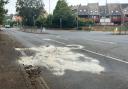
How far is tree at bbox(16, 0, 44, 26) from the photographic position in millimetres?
143775

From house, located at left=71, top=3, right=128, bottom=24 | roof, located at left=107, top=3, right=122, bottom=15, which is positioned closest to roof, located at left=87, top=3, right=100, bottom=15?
house, located at left=71, top=3, right=128, bottom=24

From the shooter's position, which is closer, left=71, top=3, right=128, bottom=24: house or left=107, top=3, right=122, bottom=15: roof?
left=71, top=3, right=128, bottom=24: house

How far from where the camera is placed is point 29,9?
485 feet

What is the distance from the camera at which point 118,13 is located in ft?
463

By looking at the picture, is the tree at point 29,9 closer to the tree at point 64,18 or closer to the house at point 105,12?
the house at point 105,12

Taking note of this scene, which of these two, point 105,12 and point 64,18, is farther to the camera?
point 105,12

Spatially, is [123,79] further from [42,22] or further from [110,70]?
[42,22]

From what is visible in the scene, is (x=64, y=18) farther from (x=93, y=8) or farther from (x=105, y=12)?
(x=93, y=8)

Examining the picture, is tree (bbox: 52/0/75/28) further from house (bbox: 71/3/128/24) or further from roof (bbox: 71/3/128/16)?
roof (bbox: 71/3/128/16)

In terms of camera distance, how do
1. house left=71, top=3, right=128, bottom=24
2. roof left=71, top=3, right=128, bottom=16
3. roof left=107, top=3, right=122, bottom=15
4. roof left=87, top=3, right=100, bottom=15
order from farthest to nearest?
roof left=87, top=3, right=100, bottom=15
roof left=71, top=3, right=128, bottom=16
roof left=107, top=3, right=122, bottom=15
house left=71, top=3, right=128, bottom=24

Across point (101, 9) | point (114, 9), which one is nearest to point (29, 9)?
point (101, 9)

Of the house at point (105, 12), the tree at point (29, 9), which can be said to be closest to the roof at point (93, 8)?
the house at point (105, 12)

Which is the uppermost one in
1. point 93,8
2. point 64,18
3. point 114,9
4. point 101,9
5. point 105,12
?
point 93,8

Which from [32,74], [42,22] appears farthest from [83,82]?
[42,22]
